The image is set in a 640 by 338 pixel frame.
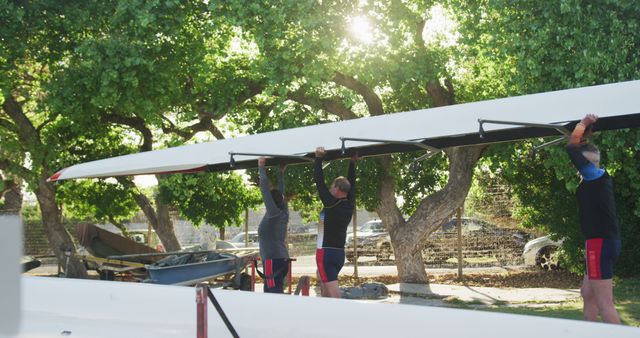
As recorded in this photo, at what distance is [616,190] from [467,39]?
4.79 metres

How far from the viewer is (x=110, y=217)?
2030 cm

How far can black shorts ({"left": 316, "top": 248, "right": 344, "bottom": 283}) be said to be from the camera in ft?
25.4

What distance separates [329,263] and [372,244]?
15282 millimetres

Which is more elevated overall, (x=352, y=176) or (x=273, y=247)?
(x=352, y=176)

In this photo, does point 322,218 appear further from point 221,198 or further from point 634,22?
point 221,198

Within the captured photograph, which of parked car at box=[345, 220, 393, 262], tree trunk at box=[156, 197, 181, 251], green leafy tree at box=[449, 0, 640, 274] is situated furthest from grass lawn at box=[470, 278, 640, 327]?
tree trunk at box=[156, 197, 181, 251]

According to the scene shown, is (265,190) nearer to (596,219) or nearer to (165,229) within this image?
(596,219)

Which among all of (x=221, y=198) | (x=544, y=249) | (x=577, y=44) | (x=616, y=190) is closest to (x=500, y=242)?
(x=544, y=249)

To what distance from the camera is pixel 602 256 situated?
5875 mm

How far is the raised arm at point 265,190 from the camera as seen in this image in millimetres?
8180

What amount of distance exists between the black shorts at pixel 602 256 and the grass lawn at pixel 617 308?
3549mm

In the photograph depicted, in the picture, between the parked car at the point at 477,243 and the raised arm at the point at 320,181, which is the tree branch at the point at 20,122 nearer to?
the parked car at the point at 477,243

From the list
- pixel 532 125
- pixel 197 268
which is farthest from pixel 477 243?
pixel 532 125

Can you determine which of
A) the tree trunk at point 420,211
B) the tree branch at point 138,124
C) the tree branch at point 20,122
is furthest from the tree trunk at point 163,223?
the tree trunk at point 420,211
